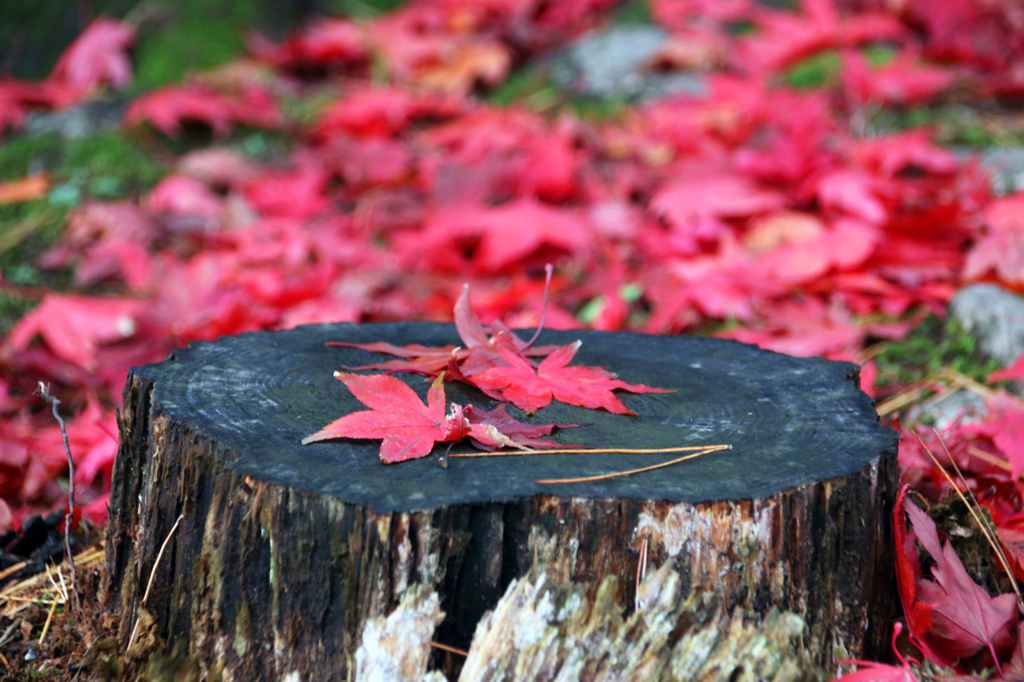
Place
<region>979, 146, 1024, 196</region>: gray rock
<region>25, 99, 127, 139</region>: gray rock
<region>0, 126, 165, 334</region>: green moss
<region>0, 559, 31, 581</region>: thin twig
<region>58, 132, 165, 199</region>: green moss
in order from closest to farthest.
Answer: <region>0, 559, 31, 581</region>: thin twig → <region>979, 146, 1024, 196</region>: gray rock → <region>0, 126, 165, 334</region>: green moss → <region>58, 132, 165, 199</region>: green moss → <region>25, 99, 127, 139</region>: gray rock

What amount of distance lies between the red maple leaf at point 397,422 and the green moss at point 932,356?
124 cm

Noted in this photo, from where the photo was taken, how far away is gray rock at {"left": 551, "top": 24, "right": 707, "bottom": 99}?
3.59 m

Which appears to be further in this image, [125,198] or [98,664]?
[125,198]

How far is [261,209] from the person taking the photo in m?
2.82

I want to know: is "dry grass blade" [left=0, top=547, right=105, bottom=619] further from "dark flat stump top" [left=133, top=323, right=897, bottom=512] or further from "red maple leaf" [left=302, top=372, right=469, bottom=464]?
"red maple leaf" [left=302, top=372, right=469, bottom=464]

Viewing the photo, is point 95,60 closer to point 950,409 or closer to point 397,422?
point 397,422

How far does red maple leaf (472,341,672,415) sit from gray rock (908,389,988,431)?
0.87 m

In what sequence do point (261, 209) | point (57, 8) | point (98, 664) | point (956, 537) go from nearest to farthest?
point (98, 664)
point (956, 537)
point (261, 209)
point (57, 8)

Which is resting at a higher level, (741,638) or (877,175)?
(877,175)

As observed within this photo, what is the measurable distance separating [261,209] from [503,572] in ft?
7.31

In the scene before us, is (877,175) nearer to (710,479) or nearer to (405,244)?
(405,244)

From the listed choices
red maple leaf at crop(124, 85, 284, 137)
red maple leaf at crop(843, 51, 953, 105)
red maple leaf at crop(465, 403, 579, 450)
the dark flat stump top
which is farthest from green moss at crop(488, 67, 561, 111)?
red maple leaf at crop(465, 403, 579, 450)

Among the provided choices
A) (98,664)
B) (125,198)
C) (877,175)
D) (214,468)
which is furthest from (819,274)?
(125,198)

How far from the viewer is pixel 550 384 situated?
1106 millimetres
